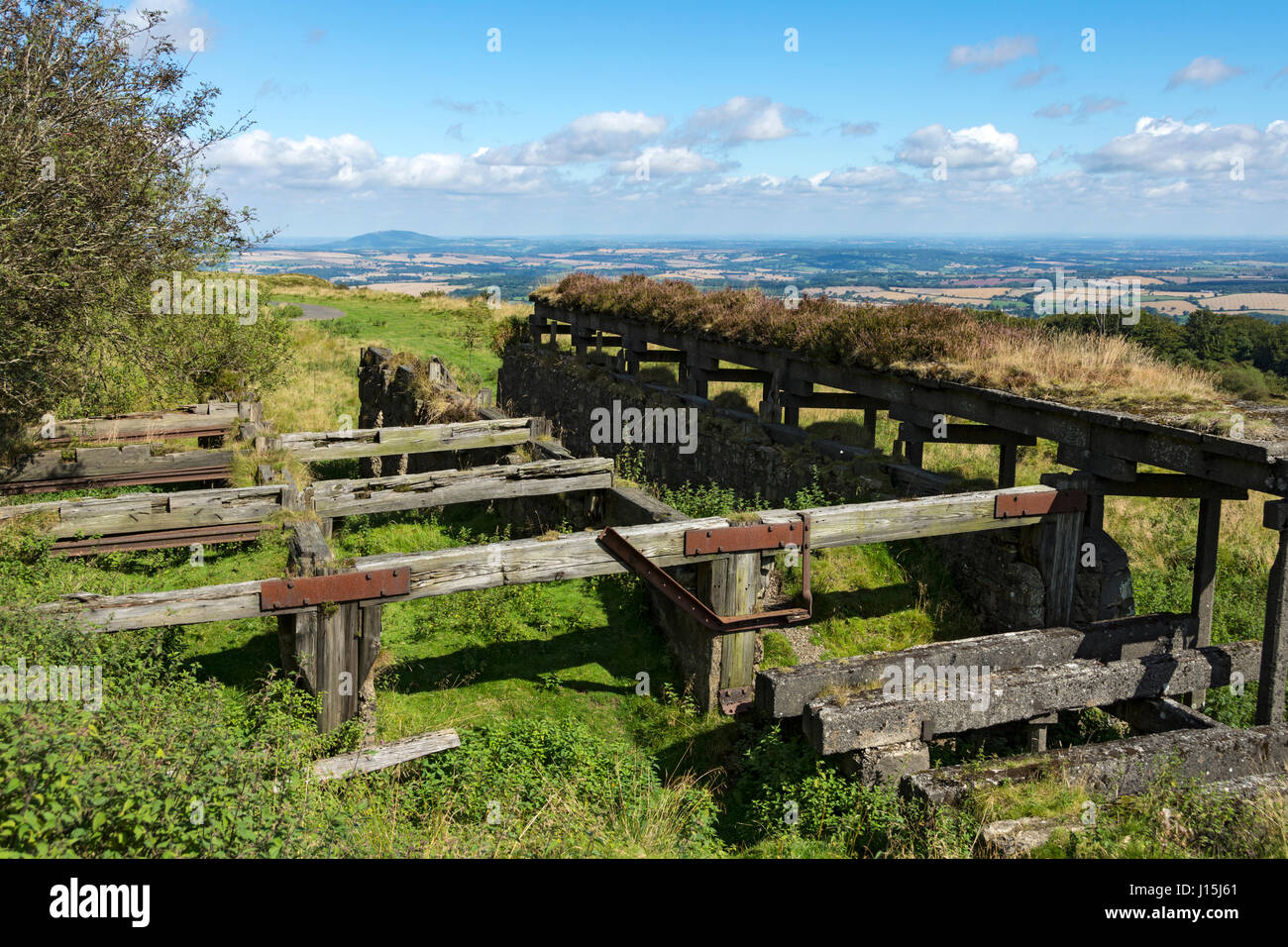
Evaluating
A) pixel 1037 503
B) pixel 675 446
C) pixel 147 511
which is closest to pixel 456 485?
pixel 147 511

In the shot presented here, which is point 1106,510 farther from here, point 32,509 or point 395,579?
point 32,509

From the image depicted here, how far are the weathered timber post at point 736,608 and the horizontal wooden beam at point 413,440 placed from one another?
5.84 m

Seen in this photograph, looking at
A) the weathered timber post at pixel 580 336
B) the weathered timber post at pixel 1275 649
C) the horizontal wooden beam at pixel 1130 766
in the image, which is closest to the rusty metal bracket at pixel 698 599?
the horizontal wooden beam at pixel 1130 766

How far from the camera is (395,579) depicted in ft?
20.8

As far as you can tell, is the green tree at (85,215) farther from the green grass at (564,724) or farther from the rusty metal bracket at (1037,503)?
the rusty metal bracket at (1037,503)

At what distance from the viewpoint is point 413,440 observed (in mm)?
12211

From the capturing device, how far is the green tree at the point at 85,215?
10273 mm

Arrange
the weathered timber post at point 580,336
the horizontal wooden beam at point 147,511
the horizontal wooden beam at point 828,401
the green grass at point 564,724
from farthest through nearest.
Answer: the weathered timber post at point 580,336 → the horizontal wooden beam at point 828,401 → the horizontal wooden beam at point 147,511 → the green grass at point 564,724

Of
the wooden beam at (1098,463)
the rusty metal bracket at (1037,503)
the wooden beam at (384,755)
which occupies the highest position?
the wooden beam at (1098,463)

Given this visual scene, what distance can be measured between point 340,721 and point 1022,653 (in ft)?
17.6

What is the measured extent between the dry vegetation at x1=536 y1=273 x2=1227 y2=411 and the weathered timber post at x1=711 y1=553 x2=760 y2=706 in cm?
340

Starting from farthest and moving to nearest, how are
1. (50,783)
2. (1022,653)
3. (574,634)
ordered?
1. (574,634)
2. (1022,653)
3. (50,783)
